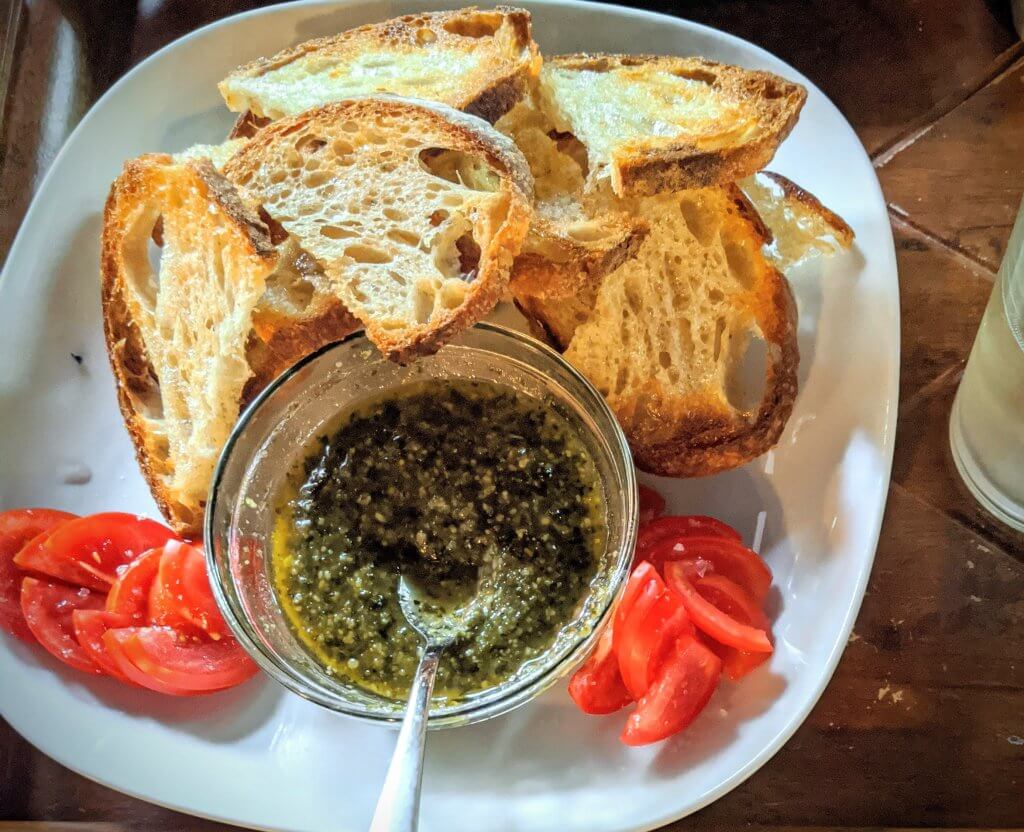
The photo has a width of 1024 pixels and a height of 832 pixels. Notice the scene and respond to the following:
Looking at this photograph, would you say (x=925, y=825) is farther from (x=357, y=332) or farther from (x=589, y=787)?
(x=357, y=332)

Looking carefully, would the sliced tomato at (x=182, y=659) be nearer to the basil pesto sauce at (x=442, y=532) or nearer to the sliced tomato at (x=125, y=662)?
the sliced tomato at (x=125, y=662)

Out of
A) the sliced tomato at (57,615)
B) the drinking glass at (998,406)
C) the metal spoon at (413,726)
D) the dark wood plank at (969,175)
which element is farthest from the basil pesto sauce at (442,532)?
the dark wood plank at (969,175)

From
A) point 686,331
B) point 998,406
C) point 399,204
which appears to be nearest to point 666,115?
point 686,331

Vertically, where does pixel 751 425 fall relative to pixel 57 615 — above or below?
below

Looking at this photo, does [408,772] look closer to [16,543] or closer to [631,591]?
[631,591]

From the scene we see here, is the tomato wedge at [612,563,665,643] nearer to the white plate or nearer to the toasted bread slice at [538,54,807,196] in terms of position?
the white plate

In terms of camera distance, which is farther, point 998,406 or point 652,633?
point 998,406

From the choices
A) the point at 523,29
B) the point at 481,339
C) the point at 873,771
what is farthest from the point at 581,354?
the point at 873,771
